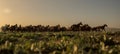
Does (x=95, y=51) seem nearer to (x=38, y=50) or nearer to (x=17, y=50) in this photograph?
(x=38, y=50)

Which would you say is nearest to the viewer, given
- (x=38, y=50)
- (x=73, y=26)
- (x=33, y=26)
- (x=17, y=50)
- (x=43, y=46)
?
(x=17, y=50)

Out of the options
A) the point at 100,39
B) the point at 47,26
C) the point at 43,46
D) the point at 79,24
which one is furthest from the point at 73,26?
the point at 43,46

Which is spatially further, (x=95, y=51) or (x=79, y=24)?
(x=79, y=24)

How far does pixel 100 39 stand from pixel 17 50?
21.5ft

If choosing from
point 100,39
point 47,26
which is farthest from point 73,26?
point 100,39

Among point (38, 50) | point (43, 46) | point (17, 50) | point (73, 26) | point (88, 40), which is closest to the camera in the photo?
point (17, 50)

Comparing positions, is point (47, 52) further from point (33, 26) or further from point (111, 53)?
point (33, 26)

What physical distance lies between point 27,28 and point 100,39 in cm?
3492

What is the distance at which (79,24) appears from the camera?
47688mm

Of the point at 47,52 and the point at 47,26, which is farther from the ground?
the point at 47,26

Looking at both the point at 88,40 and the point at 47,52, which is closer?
the point at 47,52

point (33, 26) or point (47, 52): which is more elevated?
point (33, 26)

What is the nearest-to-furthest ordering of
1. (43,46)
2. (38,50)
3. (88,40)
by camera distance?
(38,50)
(43,46)
(88,40)

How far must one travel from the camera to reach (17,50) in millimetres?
11305
